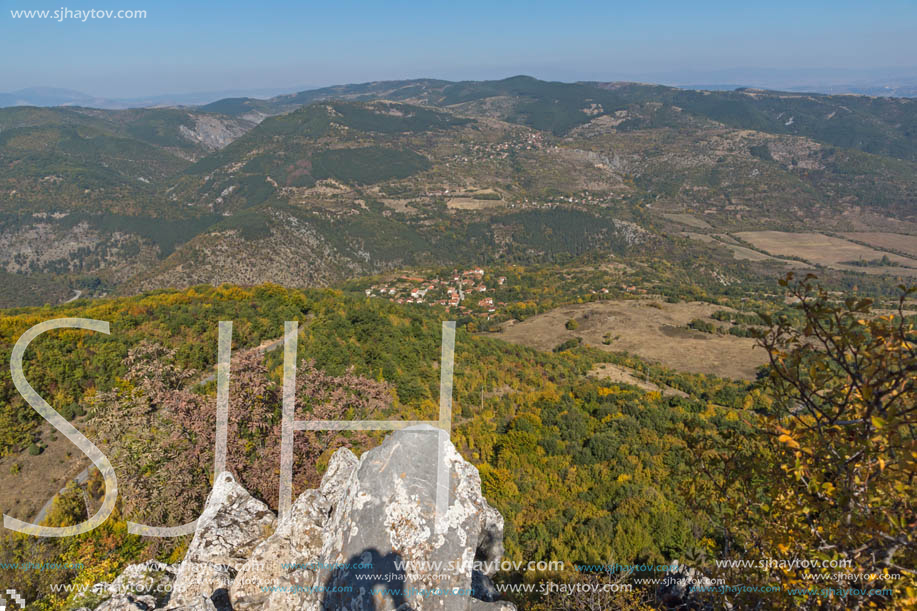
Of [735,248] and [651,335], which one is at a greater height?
[735,248]

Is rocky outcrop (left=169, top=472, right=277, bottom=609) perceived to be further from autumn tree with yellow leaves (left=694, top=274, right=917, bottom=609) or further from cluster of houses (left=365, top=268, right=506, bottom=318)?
cluster of houses (left=365, top=268, right=506, bottom=318)

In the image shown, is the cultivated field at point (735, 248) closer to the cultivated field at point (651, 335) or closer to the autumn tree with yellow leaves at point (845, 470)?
the cultivated field at point (651, 335)

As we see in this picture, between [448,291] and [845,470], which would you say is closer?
[845,470]

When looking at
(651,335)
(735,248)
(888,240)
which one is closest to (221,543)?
(651,335)

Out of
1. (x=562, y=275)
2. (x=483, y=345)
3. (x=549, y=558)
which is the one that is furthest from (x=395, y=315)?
(x=562, y=275)

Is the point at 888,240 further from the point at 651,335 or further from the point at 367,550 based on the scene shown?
the point at 367,550

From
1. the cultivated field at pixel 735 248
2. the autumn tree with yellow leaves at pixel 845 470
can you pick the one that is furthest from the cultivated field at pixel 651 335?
the cultivated field at pixel 735 248
